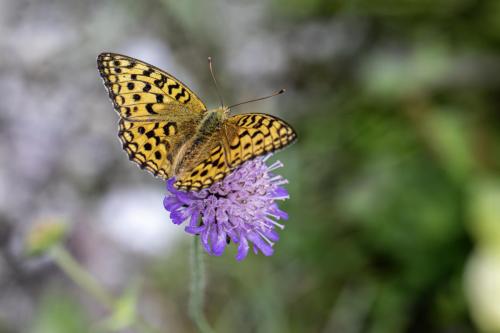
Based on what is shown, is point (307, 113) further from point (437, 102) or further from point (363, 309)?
point (363, 309)

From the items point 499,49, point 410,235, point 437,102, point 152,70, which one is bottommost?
point 410,235

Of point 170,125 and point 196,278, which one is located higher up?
point 170,125

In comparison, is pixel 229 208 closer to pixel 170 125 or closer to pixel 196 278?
pixel 196 278

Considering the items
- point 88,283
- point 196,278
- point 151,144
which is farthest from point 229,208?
point 88,283

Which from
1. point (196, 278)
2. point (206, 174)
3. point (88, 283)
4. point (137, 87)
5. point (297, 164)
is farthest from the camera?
point (297, 164)

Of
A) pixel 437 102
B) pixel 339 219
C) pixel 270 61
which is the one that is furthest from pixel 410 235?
pixel 270 61

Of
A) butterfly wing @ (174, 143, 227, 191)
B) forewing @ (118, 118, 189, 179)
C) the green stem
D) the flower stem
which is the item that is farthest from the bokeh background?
butterfly wing @ (174, 143, 227, 191)

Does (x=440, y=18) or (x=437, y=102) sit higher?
(x=440, y=18)
